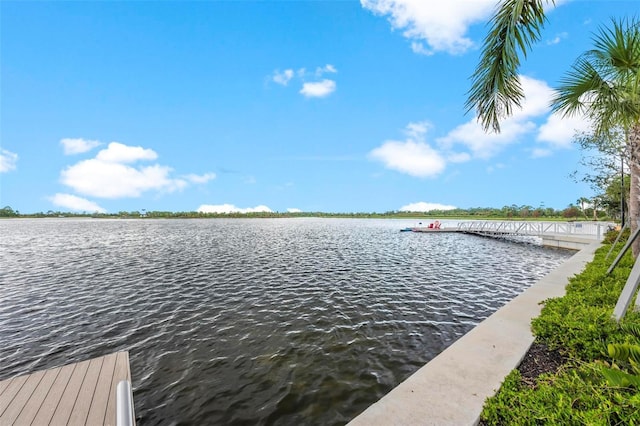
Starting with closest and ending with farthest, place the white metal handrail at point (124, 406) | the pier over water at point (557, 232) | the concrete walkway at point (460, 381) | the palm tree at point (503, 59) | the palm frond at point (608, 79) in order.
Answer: the white metal handrail at point (124, 406) → the concrete walkway at point (460, 381) → the palm tree at point (503, 59) → the palm frond at point (608, 79) → the pier over water at point (557, 232)

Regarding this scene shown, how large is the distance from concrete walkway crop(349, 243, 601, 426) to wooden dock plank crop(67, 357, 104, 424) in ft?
11.7

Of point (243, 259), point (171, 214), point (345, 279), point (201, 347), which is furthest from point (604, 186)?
point (171, 214)

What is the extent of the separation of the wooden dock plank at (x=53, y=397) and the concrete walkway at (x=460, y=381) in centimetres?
406

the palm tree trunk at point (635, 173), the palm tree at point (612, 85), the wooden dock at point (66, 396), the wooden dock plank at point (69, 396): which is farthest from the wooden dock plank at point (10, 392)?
the palm tree trunk at point (635, 173)

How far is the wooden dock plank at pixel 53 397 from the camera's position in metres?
3.50

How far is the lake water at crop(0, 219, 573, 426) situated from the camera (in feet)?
14.9

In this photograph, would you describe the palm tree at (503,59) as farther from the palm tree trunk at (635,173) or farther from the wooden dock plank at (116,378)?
the wooden dock plank at (116,378)

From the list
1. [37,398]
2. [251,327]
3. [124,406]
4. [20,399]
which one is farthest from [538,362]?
[20,399]

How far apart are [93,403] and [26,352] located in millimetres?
4208

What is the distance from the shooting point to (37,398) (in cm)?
390

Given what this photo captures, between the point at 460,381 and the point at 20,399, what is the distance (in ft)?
20.9

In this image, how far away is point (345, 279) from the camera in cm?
1196

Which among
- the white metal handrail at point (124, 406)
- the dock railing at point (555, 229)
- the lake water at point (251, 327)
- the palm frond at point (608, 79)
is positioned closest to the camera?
the white metal handrail at point (124, 406)

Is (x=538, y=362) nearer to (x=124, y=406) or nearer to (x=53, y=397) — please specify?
(x=124, y=406)
